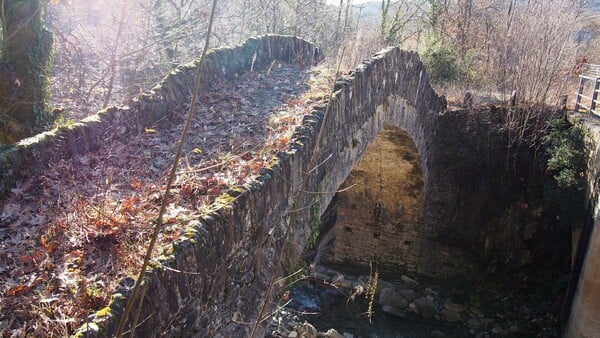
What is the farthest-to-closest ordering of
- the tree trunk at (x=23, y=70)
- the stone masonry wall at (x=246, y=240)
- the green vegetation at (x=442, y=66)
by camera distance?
the green vegetation at (x=442, y=66) < the tree trunk at (x=23, y=70) < the stone masonry wall at (x=246, y=240)

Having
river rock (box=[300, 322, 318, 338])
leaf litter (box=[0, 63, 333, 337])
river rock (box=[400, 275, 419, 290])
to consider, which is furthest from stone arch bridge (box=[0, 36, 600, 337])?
river rock (box=[300, 322, 318, 338])

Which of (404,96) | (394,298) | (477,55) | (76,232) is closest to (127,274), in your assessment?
(76,232)

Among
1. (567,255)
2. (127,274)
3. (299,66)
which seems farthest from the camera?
(567,255)

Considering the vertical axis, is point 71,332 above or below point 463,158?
above

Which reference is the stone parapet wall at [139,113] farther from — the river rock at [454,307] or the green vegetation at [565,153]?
the river rock at [454,307]

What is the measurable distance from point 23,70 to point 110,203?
4482mm

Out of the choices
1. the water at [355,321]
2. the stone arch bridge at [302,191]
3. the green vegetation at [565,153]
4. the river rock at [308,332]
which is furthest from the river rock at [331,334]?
the green vegetation at [565,153]

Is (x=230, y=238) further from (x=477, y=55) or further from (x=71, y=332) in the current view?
(x=477, y=55)

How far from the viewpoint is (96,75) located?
12.5 metres

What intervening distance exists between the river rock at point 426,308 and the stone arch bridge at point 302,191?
1.29m

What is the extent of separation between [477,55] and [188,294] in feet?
47.9

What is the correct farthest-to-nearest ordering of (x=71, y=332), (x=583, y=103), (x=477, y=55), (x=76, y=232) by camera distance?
(x=477, y=55) → (x=583, y=103) → (x=76, y=232) → (x=71, y=332)

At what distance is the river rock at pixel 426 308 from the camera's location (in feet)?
36.9

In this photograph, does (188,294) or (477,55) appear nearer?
(188,294)
